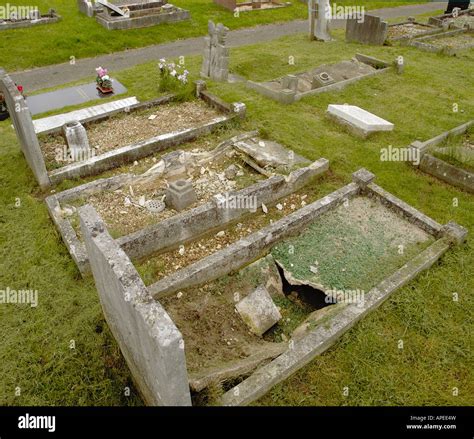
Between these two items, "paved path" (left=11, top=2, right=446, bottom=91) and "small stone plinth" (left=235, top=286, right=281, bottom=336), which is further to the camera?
"paved path" (left=11, top=2, right=446, bottom=91)

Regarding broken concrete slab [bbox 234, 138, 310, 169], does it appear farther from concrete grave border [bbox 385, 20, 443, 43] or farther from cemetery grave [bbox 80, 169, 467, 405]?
concrete grave border [bbox 385, 20, 443, 43]

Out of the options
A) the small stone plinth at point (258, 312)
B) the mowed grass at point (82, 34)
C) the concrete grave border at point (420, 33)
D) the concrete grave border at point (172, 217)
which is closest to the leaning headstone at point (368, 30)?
the concrete grave border at point (420, 33)

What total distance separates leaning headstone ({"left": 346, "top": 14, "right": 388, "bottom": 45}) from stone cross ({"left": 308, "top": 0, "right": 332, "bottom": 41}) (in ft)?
2.78

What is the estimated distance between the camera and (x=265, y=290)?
4.69 m

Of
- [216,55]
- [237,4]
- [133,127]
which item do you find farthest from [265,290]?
[237,4]

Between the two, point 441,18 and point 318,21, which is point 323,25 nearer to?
point 318,21

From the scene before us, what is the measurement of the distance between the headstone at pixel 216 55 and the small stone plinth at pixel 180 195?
18.8ft

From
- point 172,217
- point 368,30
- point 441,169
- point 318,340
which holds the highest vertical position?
point 368,30

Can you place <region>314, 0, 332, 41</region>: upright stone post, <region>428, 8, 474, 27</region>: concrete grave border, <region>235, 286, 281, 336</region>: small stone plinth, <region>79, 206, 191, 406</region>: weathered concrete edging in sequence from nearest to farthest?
<region>79, 206, 191, 406</region>: weathered concrete edging < <region>235, 286, 281, 336</region>: small stone plinth < <region>314, 0, 332, 41</region>: upright stone post < <region>428, 8, 474, 27</region>: concrete grave border

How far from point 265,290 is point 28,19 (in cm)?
1593

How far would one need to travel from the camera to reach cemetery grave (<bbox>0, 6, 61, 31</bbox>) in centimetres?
1457

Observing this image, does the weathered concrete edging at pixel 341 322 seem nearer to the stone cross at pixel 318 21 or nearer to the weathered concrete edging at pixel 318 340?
the weathered concrete edging at pixel 318 340

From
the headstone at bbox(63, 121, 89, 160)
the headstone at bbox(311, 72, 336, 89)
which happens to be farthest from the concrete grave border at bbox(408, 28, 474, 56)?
the headstone at bbox(63, 121, 89, 160)

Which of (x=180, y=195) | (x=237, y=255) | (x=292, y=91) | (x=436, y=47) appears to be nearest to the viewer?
(x=237, y=255)
